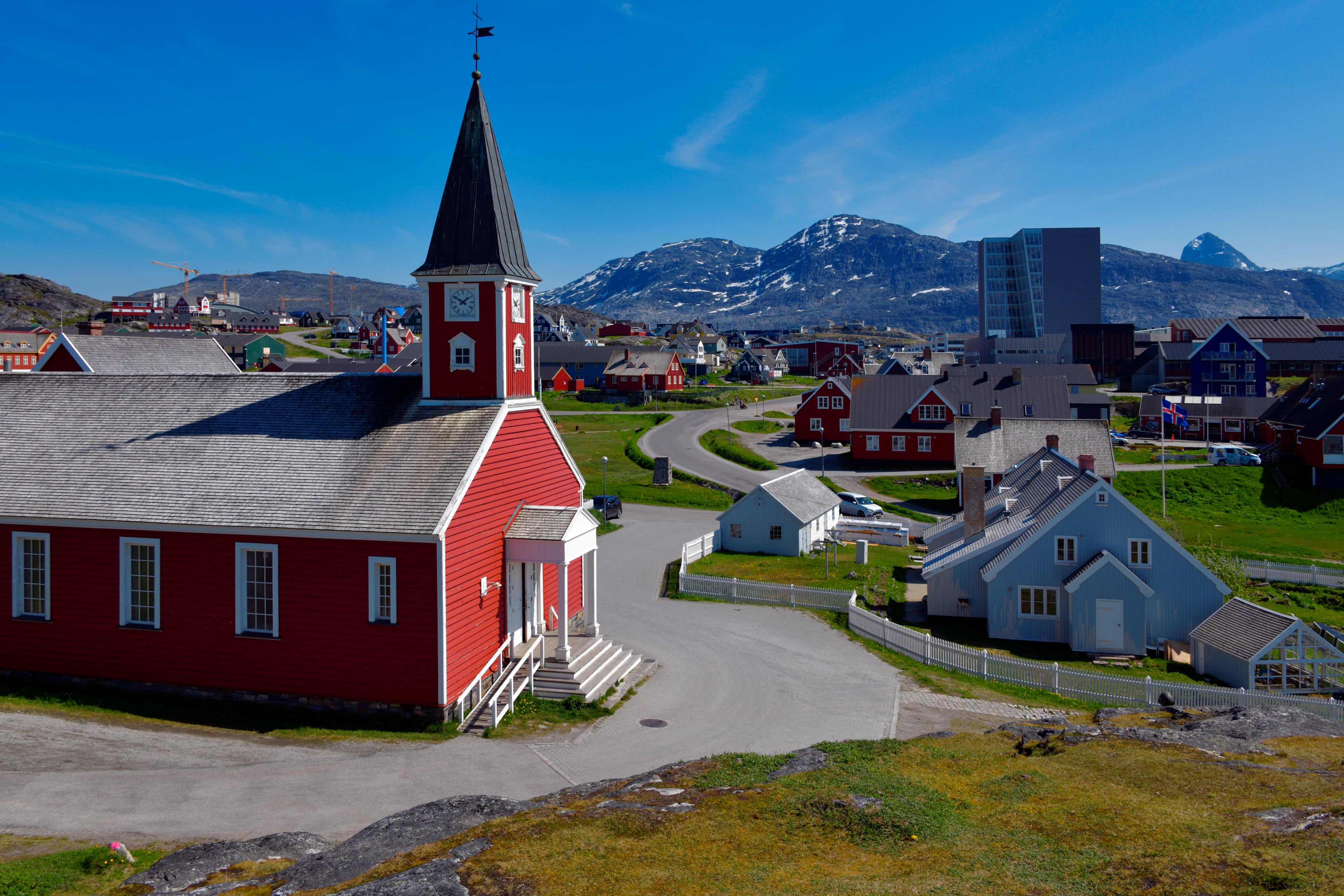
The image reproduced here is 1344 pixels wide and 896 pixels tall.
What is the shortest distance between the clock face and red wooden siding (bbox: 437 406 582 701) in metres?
0.29

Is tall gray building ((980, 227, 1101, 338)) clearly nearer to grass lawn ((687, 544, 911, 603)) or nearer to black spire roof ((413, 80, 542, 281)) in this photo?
grass lawn ((687, 544, 911, 603))

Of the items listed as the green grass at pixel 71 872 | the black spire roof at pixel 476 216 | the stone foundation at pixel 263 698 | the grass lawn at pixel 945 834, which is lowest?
the green grass at pixel 71 872

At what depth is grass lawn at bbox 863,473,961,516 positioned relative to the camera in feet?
179

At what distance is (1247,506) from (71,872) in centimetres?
6234

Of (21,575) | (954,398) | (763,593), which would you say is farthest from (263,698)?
(954,398)

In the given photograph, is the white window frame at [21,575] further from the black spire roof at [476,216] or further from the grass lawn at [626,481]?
the grass lawn at [626,481]

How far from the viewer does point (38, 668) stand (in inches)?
850

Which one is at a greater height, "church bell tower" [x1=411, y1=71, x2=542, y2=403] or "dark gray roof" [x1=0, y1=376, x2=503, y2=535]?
"church bell tower" [x1=411, y1=71, x2=542, y2=403]

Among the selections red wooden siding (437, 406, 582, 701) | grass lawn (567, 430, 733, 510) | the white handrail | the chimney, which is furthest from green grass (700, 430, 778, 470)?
the white handrail

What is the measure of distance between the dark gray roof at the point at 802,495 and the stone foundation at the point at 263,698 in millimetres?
23558

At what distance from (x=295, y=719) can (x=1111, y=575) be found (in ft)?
80.4

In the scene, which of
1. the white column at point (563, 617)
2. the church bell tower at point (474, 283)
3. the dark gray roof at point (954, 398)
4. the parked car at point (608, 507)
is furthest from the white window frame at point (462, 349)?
the dark gray roof at point (954, 398)

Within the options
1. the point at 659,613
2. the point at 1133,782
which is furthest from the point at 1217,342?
the point at 1133,782

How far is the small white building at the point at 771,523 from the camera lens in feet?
132
